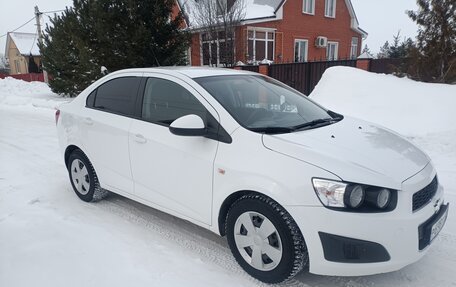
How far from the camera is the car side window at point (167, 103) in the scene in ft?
Answer: 10.7

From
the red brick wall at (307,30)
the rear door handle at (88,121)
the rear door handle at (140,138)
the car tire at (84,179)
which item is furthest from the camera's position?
the red brick wall at (307,30)

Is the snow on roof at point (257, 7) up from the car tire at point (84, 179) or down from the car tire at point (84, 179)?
up

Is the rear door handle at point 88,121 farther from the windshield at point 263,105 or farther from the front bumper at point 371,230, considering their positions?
the front bumper at point 371,230

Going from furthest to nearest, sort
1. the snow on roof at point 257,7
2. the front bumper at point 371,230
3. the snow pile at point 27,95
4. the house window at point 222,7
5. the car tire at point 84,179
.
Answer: the snow on roof at point 257,7, the house window at point 222,7, the snow pile at point 27,95, the car tire at point 84,179, the front bumper at point 371,230

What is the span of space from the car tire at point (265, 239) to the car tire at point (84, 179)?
6.79 feet

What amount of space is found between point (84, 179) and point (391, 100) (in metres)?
6.92

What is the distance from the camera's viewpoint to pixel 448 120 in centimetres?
702

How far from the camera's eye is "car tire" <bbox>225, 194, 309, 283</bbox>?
255 cm

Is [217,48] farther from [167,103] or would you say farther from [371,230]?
[371,230]

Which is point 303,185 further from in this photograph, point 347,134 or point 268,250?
point 347,134

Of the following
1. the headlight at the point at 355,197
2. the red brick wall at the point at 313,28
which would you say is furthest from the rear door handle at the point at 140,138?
the red brick wall at the point at 313,28

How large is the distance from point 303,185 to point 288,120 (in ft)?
3.16

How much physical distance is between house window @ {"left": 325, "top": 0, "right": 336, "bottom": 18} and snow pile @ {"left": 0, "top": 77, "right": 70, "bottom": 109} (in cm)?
1738

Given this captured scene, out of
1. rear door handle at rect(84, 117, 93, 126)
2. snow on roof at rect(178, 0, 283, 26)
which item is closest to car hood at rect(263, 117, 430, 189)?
rear door handle at rect(84, 117, 93, 126)
